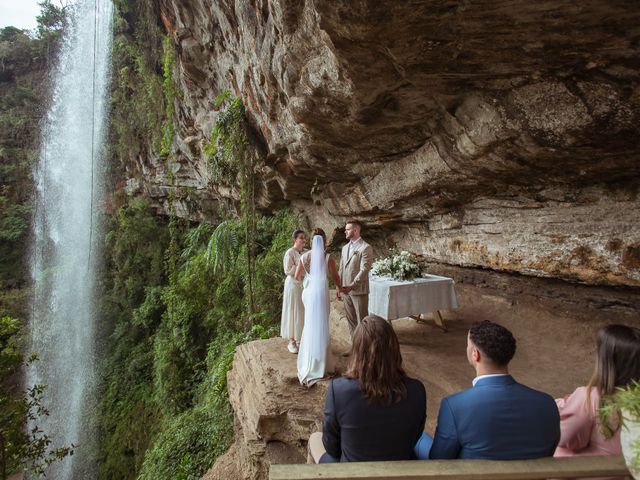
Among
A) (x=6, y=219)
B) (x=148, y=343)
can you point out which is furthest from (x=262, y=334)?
(x=6, y=219)

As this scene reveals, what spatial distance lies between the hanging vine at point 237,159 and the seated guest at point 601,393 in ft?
24.4

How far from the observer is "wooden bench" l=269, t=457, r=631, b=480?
148 centimetres

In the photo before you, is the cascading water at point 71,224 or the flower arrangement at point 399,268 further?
the cascading water at point 71,224

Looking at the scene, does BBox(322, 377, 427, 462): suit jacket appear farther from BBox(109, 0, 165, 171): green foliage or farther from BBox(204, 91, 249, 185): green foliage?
BBox(109, 0, 165, 171): green foliage

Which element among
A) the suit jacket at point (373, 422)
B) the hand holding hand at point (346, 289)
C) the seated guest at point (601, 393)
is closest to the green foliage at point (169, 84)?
the hand holding hand at point (346, 289)

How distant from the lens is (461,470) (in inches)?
58.7

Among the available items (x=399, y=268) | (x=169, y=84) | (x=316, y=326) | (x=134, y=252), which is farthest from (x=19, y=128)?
(x=316, y=326)

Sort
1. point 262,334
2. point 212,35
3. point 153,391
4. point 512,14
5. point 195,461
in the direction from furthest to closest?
point 153,391
point 212,35
point 262,334
point 195,461
point 512,14

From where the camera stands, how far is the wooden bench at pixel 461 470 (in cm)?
148

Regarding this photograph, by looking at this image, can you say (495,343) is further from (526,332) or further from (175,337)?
(175,337)

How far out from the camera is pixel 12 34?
696 inches

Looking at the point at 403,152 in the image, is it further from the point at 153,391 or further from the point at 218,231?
the point at 153,391

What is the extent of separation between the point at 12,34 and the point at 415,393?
82.2ft

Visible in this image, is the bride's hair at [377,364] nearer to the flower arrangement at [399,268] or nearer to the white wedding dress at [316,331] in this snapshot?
the white wedding dress at [316,331]
